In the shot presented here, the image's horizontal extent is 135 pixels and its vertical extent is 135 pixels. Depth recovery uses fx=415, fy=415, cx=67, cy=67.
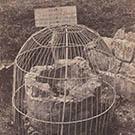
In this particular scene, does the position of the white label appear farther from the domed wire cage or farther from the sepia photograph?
the domed wire cage

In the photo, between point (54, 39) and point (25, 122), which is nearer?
point (25, 122)

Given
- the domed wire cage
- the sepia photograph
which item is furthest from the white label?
the domed wire cage

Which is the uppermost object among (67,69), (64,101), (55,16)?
(55,16)

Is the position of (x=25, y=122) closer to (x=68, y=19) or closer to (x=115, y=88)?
(x=115, y=88)

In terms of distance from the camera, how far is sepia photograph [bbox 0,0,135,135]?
5.69m

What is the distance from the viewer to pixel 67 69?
248 inches

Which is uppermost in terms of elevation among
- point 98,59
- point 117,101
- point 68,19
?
point 68,19

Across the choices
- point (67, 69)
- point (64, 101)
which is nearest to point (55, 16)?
point (67, 69)

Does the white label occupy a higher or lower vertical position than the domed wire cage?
higher

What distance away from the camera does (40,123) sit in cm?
575

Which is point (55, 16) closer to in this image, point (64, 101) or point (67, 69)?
point (67, 69)

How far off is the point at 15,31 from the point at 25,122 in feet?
8.41

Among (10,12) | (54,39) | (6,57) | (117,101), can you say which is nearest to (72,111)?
(117,101)

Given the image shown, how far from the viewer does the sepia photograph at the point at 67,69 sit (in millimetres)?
5691
